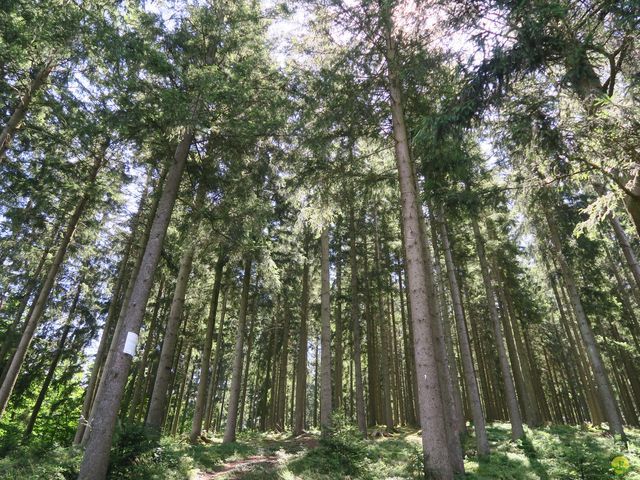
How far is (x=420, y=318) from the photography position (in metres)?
7.12

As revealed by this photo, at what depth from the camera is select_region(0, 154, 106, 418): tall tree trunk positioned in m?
11.5

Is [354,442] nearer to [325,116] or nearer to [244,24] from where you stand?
[325,116]

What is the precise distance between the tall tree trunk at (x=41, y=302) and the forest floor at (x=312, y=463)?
1969 mm

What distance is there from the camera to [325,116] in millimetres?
9625

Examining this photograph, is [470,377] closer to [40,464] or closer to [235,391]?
[235,391]

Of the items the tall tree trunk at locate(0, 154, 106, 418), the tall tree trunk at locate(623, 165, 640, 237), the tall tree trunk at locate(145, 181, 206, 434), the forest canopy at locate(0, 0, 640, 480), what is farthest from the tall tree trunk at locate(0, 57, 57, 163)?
the tall tree trunk at locate(623, 165, 640, 237)

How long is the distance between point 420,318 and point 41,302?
12.3m

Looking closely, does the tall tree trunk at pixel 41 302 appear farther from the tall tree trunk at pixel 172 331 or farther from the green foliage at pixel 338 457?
the green foliage at pixel 338 457

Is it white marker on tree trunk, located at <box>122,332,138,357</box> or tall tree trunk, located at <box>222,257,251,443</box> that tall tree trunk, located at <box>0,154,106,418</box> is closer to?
tall tree trunk, located at <box>222,257,251,443</box>

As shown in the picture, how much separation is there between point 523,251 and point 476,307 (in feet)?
15.6

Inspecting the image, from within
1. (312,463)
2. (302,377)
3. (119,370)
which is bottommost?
(312,463)

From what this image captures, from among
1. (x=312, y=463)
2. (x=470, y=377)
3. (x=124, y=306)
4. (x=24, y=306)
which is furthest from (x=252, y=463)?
(x=24, y=306)

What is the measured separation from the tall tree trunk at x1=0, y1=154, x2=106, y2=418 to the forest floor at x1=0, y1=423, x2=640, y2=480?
6.46 ft

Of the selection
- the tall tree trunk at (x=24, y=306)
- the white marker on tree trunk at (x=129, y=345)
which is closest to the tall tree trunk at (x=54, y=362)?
the tall tree trunk at (x=24, y=306)
